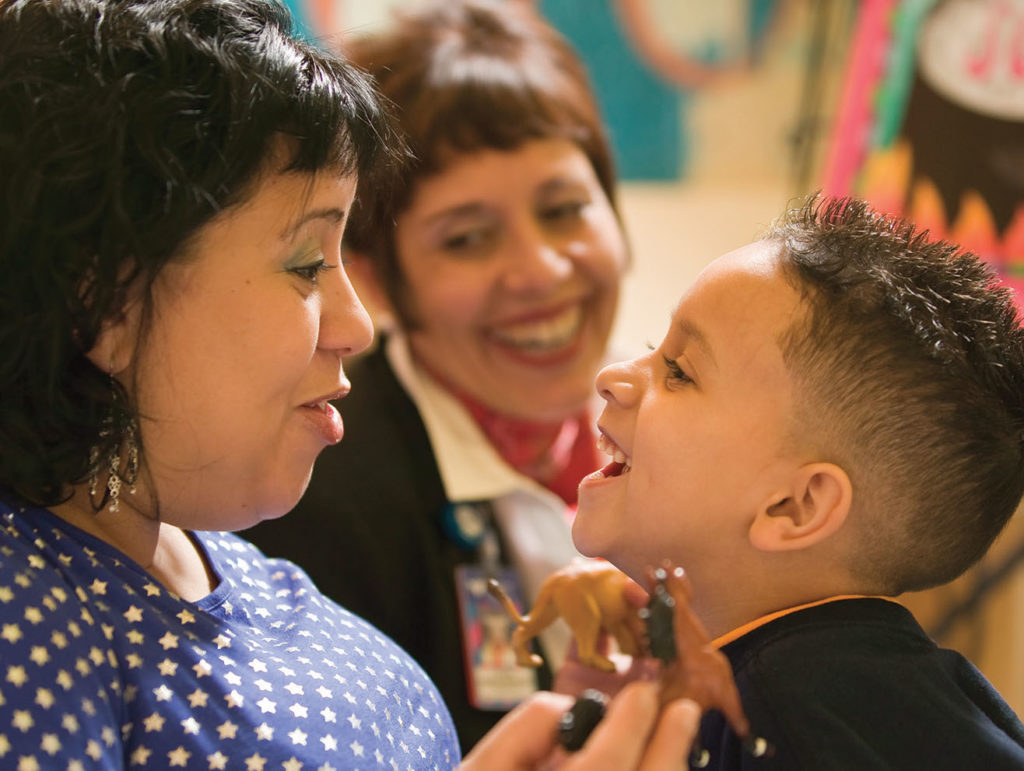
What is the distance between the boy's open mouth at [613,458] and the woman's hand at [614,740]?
0.98 feet

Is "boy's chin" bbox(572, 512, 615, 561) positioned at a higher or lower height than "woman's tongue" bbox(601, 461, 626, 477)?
lower

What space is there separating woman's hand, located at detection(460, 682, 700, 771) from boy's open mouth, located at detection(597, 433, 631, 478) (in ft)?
0.98

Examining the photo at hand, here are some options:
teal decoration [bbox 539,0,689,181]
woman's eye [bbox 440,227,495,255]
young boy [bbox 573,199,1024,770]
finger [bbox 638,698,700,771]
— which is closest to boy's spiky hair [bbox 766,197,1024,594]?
young boy [bbox 573,199,1024,770]

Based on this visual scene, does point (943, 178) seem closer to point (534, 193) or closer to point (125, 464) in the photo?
point (534, 193)

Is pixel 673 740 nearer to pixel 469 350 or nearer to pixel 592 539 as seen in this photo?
pixel 592 539

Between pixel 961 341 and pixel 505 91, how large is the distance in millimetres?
844

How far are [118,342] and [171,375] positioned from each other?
44 mm

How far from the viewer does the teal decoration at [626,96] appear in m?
Result: 2.92

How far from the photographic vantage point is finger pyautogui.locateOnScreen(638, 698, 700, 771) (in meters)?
0.66

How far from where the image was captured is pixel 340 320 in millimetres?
879

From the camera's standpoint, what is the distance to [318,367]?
2.87 feet

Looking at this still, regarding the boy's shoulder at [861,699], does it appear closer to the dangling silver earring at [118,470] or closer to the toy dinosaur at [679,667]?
the toy dinosaur at [679,667]

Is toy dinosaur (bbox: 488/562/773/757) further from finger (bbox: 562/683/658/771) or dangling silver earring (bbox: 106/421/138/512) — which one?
dangling silver earring (bbox: 106/421/138/512)

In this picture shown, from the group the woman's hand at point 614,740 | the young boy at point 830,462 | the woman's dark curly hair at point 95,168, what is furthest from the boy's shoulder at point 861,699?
the woman's dark curly hair at point 95,168
